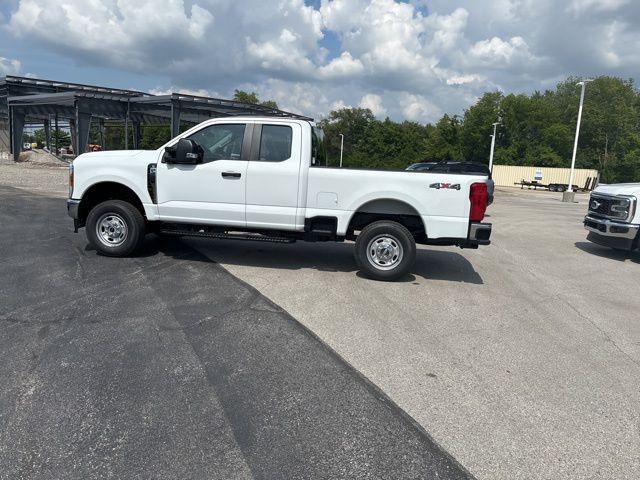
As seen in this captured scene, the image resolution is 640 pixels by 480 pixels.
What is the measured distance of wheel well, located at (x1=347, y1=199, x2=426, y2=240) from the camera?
682 centimetres

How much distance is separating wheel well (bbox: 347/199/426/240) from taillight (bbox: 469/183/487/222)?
27.8 inches

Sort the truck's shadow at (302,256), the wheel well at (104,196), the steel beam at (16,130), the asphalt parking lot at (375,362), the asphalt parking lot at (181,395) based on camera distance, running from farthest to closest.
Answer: the steel beam at (16,130), the truck's shadow at (302,256), the wheel well at (104,196), the asphalt parking lot at (375,362), the asphalt parking lot at (181,395)

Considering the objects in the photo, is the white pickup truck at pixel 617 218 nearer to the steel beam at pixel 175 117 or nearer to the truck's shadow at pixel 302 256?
the truck's shadow at pixel 302 256

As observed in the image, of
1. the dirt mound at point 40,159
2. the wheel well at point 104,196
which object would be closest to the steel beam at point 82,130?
the dirt mound at point 40,159

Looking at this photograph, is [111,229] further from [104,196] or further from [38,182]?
[38,182]

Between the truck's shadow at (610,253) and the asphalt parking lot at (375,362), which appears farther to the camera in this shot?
the truck's shadow at (610,253)

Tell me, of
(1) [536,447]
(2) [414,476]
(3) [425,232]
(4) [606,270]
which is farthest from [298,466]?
(4) [606,270]

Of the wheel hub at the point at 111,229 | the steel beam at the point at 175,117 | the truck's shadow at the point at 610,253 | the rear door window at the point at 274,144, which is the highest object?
the steel beam at the point at 175,117

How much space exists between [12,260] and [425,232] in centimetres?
583

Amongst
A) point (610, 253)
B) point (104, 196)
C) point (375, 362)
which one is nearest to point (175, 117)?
point (104, 196)

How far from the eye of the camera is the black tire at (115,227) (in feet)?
23.6

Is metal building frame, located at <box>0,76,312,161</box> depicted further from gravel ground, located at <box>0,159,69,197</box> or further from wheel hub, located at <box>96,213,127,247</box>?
wheel hub, located at <box>96,213,127,247</box>

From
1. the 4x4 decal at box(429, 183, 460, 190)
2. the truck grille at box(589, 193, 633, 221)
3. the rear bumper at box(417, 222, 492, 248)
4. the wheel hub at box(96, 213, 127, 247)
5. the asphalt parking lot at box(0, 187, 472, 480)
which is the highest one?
the 4x4 decal at box(429, 183, 460, 190)

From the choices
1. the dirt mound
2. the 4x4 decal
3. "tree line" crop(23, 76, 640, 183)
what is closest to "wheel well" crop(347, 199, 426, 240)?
the 4x4 decal
